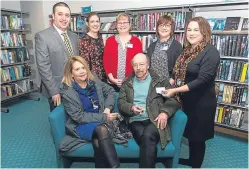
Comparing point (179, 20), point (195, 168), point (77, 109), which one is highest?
point (179, 20)

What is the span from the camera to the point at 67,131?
77.5 inches

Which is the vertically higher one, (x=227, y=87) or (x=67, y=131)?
(x=227, y=87)

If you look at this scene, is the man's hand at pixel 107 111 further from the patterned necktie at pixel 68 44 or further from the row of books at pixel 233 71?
the row of books at pixel 233 71

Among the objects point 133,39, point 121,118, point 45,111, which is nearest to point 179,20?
point 133,39

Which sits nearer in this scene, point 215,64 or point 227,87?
point 215,64

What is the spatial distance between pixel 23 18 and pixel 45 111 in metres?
2.20

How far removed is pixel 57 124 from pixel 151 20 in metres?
2.30

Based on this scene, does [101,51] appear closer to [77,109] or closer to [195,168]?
[77,109]

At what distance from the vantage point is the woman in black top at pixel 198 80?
178cm

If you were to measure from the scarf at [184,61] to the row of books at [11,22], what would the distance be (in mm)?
3417

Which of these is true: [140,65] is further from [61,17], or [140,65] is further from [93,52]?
[61,17]

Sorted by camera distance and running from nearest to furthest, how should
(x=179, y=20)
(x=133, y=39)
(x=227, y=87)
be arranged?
(x=133, y=39), (x=227, y=87), (x=179, y=20)

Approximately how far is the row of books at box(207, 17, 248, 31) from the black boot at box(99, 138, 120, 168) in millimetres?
2140

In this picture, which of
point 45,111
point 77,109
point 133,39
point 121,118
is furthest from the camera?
point 45,111
